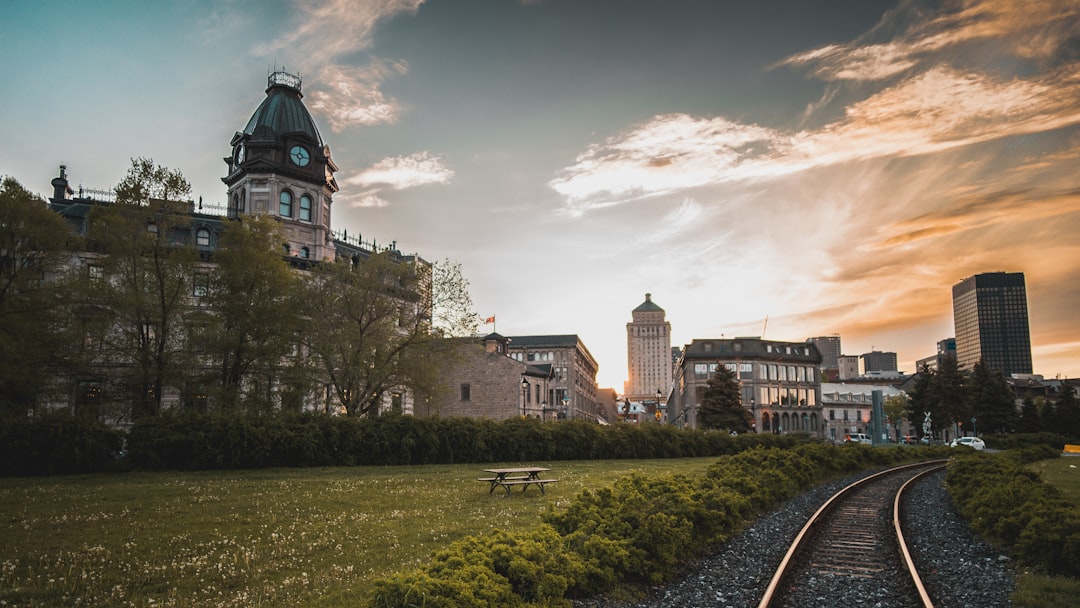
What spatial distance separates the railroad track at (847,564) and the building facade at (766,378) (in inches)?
3413

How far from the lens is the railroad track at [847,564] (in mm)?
10117

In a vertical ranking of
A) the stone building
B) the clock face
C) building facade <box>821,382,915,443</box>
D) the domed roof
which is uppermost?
the domed roof

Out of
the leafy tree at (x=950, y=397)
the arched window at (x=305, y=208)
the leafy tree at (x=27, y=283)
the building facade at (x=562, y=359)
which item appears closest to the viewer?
the leafy tree at (x=27, y=283)

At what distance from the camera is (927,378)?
88125mm

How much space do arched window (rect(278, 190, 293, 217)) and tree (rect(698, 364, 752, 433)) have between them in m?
48.2

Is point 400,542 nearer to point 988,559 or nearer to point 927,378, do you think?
point 988,559

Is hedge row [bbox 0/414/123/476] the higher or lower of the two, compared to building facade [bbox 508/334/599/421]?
lower

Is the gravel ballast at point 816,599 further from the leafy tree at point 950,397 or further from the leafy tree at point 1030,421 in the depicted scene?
the leafy tree at point 1030,421

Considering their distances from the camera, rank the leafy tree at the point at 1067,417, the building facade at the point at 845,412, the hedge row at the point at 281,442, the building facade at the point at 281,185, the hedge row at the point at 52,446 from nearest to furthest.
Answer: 1. the hedge row at the point at 52,446
2. the hedge row at the point at 281,442
3. the building facade at the point at 281,185
4. the leafy tree at the point at 1067,417
5. the building facade at the point at 845,412

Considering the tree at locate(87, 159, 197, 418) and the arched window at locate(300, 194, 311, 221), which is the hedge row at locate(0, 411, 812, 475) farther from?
the arched window at locate(300, 194, 311, 221)

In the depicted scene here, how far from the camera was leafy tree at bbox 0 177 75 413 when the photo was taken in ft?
96.8

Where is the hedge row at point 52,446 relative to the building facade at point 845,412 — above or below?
above

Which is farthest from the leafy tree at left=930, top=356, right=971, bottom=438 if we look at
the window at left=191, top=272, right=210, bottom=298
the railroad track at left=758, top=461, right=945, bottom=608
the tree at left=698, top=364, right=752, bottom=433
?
the window at left=191, top=272, right=210, bottom=298

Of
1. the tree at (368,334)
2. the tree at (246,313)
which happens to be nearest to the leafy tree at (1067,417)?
the tree at (368,334)
